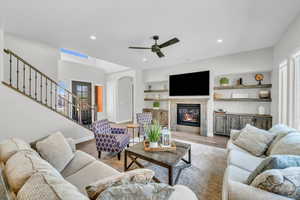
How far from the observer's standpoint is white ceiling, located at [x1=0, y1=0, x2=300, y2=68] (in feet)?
6.75

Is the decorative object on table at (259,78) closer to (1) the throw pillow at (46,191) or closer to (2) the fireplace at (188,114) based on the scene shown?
(2) the fireplace at (188,114)

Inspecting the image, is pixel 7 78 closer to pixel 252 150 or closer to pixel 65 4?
pixel 65 4

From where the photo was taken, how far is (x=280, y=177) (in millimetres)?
964

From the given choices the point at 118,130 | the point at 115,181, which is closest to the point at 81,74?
the point at 118,130

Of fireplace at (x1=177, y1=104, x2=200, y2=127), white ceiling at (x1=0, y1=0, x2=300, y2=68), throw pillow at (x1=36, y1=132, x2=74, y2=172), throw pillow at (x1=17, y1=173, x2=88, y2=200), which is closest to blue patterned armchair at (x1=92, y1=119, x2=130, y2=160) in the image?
throw pillow at (x1=36, y1=132, x2=74, y2=172)

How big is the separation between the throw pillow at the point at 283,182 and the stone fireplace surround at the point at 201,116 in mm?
3753

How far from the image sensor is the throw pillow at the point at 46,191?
69 centimetres

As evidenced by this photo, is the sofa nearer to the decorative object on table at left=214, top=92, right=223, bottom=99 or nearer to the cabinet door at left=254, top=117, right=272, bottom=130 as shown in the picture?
the cabinet door at left=254, top=117, right=272, bottom=130

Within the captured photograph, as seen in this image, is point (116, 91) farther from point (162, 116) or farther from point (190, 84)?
point (190, 84)

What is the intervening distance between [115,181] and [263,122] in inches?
180

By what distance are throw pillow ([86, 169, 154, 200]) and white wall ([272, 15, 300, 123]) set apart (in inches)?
128

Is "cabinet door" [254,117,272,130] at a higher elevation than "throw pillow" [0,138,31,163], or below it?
below

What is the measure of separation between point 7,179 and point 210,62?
5290mm

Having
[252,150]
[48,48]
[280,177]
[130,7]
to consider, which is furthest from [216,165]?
[48,48]
